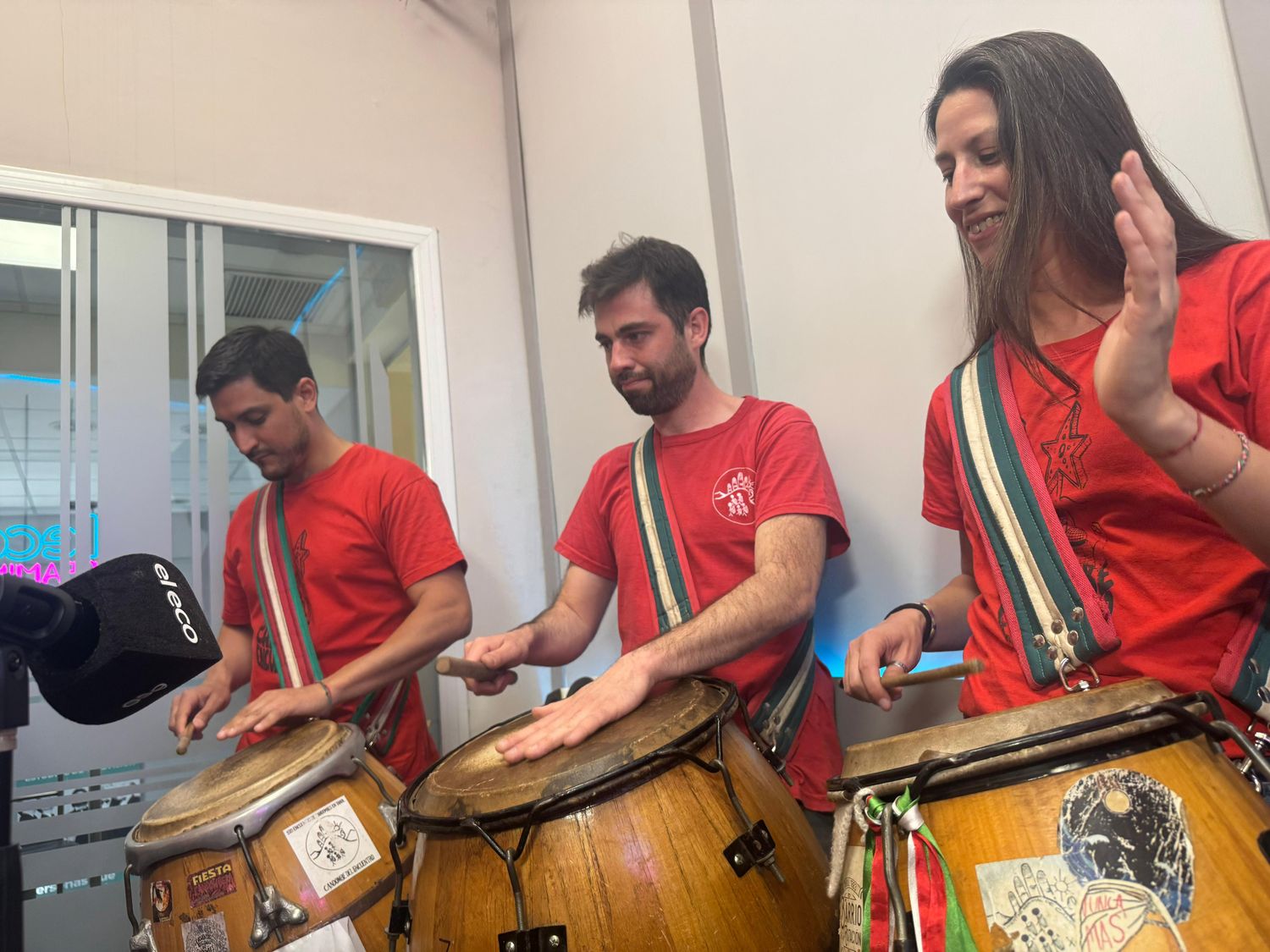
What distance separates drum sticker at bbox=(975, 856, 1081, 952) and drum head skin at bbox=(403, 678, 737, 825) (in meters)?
0.36

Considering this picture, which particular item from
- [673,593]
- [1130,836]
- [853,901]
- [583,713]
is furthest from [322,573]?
[1130,836]

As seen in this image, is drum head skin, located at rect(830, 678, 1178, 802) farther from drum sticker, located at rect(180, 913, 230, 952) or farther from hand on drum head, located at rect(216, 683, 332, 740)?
hand on drum head, located at rect(216, 683, 332, 740)

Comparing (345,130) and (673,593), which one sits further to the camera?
(345,130)

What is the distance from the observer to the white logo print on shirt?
1.53 m

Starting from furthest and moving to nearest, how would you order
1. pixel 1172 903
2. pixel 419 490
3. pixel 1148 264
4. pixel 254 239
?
1. pixel 254 239
2. pixel 419 490
3. pixel 1148 264
4. pixel 1172 903

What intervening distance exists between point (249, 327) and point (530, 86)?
136cm

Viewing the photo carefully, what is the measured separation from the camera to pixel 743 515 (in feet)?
5.01

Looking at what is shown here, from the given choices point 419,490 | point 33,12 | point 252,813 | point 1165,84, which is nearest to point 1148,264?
point 1165,84

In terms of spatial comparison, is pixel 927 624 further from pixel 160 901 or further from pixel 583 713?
pixel 160 901

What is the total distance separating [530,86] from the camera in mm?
2994

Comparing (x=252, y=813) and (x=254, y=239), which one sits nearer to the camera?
(x=252, y=813)

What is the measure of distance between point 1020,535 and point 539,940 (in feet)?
2.34

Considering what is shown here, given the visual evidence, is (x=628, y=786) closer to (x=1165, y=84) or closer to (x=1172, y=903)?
(x=1172, y=903)

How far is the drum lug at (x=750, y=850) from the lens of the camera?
2.98 ft
